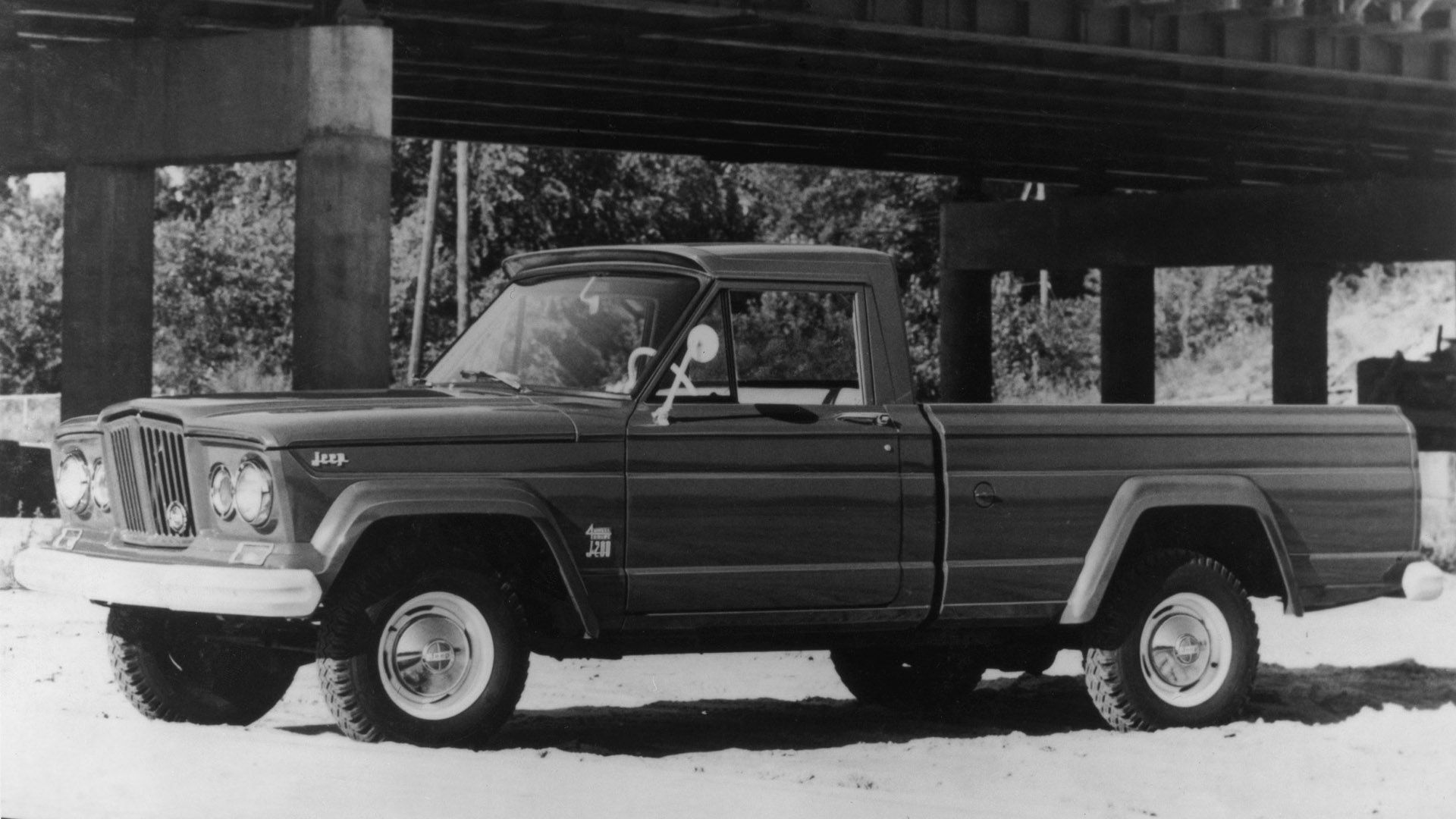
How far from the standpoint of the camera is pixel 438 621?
7.81 metres

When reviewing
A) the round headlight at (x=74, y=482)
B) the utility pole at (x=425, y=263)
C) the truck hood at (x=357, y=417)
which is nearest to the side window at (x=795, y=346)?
the truck hood at (x=357, y=417)

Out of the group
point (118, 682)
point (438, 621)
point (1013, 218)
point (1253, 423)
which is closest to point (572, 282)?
point (438, 621)

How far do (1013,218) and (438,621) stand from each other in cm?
3493

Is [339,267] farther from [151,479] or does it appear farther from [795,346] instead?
[151,479]

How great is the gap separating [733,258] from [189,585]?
2.51 metres

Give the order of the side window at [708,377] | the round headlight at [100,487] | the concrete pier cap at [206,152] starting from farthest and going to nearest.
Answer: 1. the concrete pier cap at [206,152]
2. the round headlight at [100,487]
3. the side window at [708,377]

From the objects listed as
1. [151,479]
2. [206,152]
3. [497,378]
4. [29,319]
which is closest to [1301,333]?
[206,152]

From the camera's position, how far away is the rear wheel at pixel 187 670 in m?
8.53

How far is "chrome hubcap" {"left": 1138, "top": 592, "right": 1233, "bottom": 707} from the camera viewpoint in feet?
31.0

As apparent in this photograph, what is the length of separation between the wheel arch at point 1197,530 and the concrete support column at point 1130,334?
34.0m

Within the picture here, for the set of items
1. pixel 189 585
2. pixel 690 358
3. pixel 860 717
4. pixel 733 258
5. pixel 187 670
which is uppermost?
pixel 733 258

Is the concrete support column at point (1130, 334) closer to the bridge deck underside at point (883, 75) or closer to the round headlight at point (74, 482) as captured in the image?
the bridge deck underside at point (883, 75)

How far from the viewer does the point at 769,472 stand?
27.5 feet

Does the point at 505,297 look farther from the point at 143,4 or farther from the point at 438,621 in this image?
the point at 143,4
